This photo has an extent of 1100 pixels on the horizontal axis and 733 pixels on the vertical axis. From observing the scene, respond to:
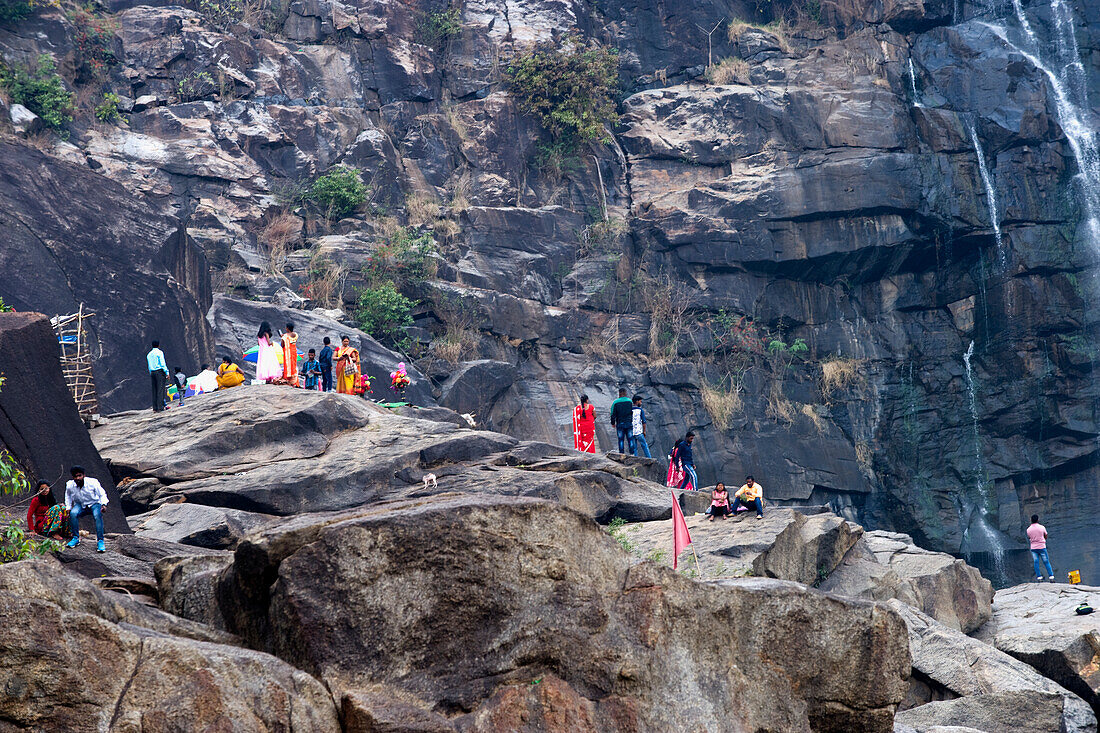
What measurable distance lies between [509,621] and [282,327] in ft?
55.0

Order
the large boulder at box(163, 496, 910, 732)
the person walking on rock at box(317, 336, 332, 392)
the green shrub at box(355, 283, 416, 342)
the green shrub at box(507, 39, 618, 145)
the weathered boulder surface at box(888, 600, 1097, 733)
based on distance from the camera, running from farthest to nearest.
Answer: the green shrub at box(507, 39, 618, 145), the green shrub at box(355, 283, 416, 342), the person walking on rock at box(317, 336, 332, 392), the weathered boulder surface at box(888, 600, 1097, 733), the large boulder at box(163, 496, 910, 732)

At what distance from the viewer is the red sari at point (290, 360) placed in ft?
64.3

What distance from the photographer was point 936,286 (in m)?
32.4

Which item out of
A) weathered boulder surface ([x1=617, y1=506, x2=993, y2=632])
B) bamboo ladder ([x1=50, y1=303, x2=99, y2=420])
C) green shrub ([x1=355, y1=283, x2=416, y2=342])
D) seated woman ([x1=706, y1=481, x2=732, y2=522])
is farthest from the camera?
green shrub ([x1=355, y1=283, x2=416, y2=342])

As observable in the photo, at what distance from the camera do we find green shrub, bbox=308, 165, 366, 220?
29.6 m

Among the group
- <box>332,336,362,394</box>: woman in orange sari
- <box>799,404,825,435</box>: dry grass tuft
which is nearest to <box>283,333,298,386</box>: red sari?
<box>332,336,362,394</box>: woman in orange sari

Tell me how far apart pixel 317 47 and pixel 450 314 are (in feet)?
34.1

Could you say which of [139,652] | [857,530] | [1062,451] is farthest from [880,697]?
[1062,451]

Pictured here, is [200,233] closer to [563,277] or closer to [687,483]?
[563,277]

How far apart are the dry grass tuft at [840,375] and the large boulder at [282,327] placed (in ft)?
44.3

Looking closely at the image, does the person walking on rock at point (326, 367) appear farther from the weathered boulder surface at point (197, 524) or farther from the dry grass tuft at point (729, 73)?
the dry grass tuft at point (729, 73)

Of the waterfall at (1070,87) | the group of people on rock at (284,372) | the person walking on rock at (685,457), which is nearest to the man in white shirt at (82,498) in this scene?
the group of people on rock at (284,372)

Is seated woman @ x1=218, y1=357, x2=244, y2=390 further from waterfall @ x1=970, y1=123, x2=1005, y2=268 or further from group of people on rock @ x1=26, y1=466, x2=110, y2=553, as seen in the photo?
waterfall @ x1=970, y1=123, x2=1005, y2=268

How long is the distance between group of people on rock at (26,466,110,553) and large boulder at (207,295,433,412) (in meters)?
11.5
